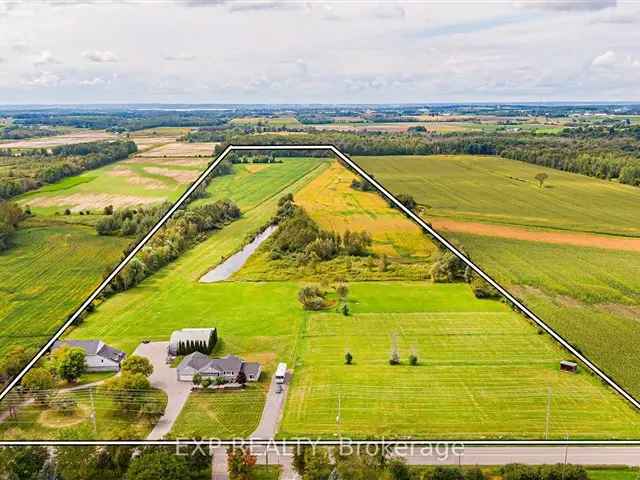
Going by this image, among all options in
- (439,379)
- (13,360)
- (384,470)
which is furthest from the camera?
(439,379)

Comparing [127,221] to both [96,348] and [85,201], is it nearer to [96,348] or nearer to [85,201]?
[85,201]

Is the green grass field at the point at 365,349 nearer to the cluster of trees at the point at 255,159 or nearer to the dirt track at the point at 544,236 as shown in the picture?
the cluster of trees at the point at 255,159

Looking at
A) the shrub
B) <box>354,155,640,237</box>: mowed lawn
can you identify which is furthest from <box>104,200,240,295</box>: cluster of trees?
<box>354,155,640,237</box>: mowed lawn

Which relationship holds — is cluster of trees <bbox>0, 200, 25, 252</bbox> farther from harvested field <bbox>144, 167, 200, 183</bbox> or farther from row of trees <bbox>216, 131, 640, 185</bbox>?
row of trees <bbox>216, 131, 640, 185</bbox>

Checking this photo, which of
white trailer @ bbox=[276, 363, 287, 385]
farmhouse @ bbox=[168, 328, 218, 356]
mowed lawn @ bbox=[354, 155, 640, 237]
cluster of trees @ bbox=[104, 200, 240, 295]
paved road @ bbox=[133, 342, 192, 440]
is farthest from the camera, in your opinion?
mowed lawn @ bbox=[354, 155, 640, 237]

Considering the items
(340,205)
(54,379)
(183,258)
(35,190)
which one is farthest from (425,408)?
(35,190)

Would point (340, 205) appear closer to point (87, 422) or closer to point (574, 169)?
point (87, 422)

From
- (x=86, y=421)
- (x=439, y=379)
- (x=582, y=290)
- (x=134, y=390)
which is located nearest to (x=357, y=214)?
(x=439, y=379)
